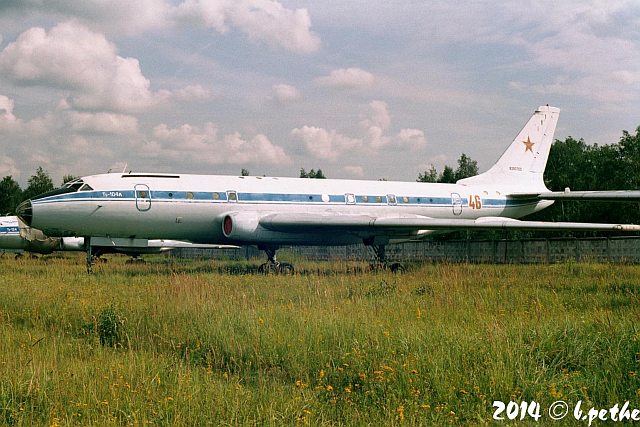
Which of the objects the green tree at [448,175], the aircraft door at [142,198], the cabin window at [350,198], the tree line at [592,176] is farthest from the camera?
the green tree at [448,175]

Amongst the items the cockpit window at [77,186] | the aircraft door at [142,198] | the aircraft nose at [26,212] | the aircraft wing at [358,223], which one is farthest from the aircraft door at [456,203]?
the aircraft nose at [26,212]

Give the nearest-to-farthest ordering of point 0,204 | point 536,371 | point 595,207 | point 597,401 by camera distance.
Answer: point 597,401 → point 536,371 → point 595,207 → point 0,204

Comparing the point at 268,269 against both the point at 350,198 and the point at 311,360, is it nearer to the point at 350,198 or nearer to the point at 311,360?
the point at 350,198

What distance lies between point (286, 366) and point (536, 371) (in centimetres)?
243

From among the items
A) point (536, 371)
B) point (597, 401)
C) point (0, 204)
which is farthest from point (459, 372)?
point (0, 204)

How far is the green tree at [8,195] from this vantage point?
92.6m

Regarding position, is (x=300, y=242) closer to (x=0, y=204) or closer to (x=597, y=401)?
(x=597, y=401)

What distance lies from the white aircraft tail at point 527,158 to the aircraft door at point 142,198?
13.9m

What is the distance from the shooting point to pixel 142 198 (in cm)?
1897

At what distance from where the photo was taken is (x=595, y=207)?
Answer: 185 feet

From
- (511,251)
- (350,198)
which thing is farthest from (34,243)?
(511,251)

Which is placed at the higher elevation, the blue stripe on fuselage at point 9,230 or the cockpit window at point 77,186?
the cockpit window at point 77,186

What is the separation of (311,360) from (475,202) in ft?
65.6

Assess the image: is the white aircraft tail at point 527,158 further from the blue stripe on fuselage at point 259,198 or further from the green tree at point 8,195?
the green tree at point 8,195
